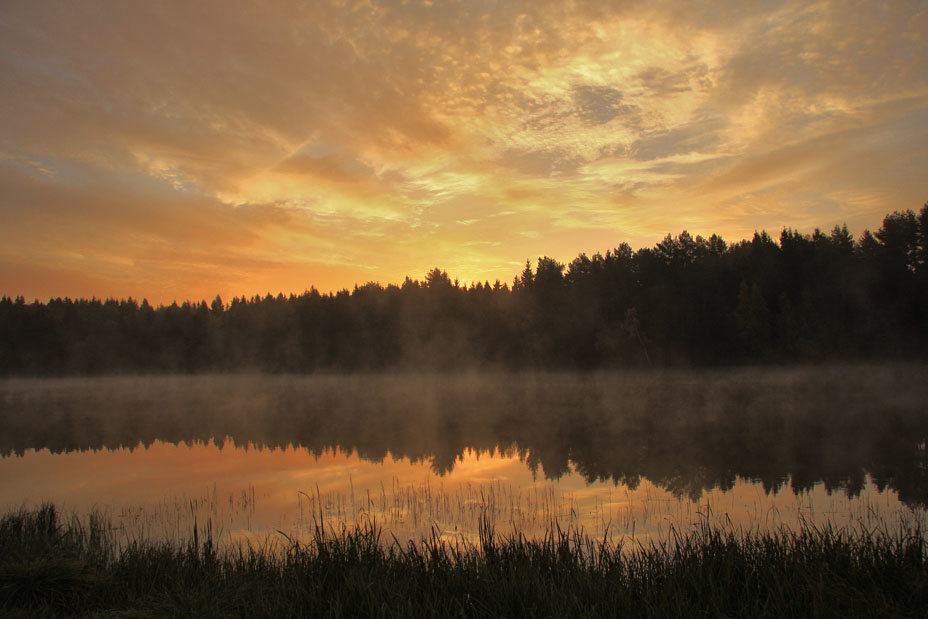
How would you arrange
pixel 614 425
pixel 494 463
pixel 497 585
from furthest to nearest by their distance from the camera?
1. pixel 614 425
2. pixel 494 463
3. pixel 497 585

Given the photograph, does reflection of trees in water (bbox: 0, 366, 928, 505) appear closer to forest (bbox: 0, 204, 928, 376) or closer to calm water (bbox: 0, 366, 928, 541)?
calm water (bbox: 0, 366, 928, 541)

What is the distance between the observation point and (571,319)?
7012cm

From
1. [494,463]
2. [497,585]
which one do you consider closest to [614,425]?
[494,463]

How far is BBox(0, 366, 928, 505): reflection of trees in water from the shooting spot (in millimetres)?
17688

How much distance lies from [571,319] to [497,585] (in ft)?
214

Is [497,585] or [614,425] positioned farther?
[614,425]

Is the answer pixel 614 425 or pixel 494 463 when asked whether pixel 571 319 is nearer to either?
pixel 614 425

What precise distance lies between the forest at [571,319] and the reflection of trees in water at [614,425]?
491 cm

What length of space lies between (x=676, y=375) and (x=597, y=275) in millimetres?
17607

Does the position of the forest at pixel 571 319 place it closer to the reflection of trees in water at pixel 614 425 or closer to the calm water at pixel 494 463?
the reflection of trees in water at pixel 614 425

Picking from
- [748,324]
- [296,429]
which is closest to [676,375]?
[748,324]

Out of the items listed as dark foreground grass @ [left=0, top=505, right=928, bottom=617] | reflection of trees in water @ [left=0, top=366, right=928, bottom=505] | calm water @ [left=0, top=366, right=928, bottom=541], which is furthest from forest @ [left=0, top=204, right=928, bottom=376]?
dark foreground grass @ [left=0, top=505, right=928, bottom=617]

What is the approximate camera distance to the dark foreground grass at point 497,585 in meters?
5.64

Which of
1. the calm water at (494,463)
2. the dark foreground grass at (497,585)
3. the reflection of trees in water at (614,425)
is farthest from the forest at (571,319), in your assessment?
the dark foreground grass at (497,585)
